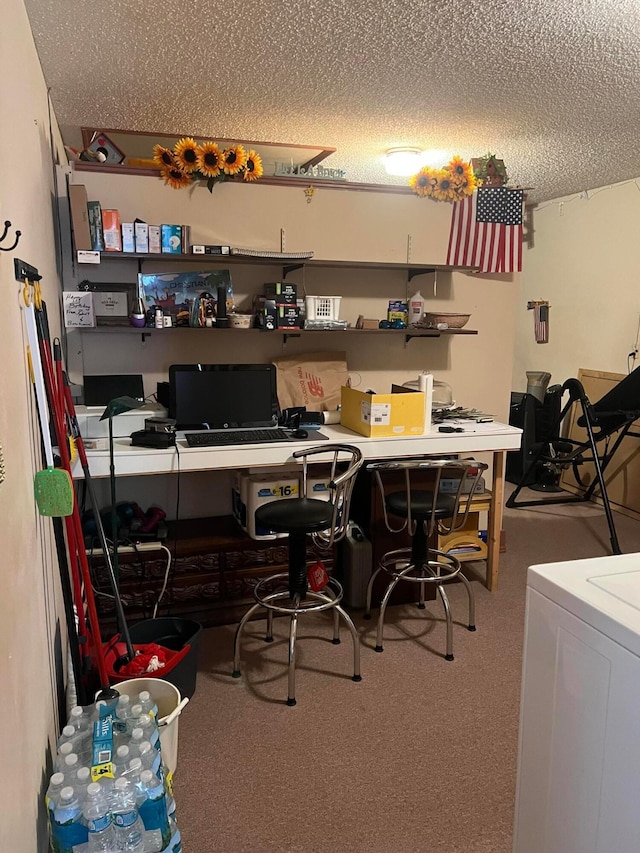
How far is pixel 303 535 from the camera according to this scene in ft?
8.13

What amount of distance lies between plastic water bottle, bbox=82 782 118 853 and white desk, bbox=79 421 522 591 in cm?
128

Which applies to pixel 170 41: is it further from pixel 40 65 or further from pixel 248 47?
pixel 40 65

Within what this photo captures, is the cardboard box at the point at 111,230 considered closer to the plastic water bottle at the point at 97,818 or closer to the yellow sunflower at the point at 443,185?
the yellow sunflower at the point at 443,185

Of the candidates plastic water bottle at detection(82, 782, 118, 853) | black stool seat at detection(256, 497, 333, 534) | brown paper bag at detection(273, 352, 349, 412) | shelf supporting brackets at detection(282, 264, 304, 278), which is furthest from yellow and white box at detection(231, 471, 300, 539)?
plastic water bottle at detection(82, 782, 118, 853)

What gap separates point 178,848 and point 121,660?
772 millimetres

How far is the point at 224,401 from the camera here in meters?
2.99

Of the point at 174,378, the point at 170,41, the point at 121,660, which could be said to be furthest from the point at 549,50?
the point at 121,660

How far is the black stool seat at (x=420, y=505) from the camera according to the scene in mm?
2703

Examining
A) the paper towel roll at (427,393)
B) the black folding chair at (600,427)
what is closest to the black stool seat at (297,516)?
the paper towel roll at (427,393)

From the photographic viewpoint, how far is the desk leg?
327 centimetres

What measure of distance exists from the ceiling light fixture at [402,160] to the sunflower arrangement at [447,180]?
2.40 ft

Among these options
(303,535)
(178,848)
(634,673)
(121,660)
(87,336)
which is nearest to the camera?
(634,673)

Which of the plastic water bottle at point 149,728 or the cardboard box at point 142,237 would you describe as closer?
the plastic water bottle at point 149,728

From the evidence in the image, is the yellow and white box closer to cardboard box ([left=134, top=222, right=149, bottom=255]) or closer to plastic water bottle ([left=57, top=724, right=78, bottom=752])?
cardboard box ([left=134, top=222, right=149, bottom=255])
